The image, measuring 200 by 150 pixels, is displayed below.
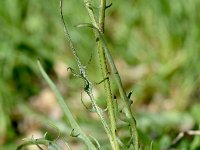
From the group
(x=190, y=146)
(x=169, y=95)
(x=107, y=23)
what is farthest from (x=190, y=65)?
(x=190, y=146)

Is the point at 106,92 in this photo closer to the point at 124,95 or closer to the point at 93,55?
the point at 124,95

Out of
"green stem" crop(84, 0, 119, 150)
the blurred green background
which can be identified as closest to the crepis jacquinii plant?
"green stem" crop(84, 0, 119, 150)

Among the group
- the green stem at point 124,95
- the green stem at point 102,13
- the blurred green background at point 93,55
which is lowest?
the green stem at point 124,95

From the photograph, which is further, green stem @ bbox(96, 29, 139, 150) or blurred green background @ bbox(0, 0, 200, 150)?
blurred green background @ bbox(0, 0, 200, 150)

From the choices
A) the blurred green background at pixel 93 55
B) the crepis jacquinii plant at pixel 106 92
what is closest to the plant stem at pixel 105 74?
the crepis jacquinii plant at pixel 106 92

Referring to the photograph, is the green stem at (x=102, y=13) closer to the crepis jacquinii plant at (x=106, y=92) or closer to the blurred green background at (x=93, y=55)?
the crepis jacquinii plant at (x=106, y=92)

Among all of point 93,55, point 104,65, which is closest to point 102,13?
point 104,65

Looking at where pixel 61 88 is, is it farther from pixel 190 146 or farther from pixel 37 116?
pixel 190 146

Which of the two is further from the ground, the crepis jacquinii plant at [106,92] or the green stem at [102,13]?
the green stem at [102,13]

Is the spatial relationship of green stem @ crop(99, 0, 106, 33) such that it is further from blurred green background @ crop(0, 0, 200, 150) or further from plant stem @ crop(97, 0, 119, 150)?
blurred green background @ crop(0, 0, 200, 150)
